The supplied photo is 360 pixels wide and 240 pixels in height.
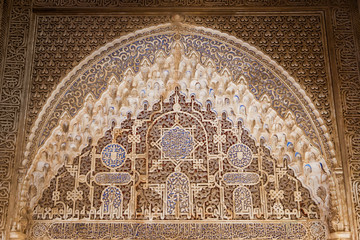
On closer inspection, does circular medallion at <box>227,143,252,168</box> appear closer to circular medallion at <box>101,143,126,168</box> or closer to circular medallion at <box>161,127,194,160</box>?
circular medallion at <box>161,127,194,160</box>

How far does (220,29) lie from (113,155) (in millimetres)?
1752

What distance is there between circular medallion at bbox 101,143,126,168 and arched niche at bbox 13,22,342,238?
146mm

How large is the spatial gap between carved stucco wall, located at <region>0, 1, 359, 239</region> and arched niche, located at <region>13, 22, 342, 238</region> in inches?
4.3

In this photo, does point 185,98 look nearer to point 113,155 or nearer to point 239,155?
point 239,155

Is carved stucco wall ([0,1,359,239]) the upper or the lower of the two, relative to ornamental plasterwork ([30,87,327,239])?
upper

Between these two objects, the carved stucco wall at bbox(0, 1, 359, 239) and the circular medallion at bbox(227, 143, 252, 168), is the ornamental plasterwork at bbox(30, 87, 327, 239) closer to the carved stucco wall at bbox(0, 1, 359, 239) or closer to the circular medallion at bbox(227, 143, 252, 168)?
the circular medallion at bbox(227, 143, 252, 168)

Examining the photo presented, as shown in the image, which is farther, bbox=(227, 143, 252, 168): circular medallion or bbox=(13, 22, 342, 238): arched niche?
bbox=(227, 143, 252, 168): circular medallion

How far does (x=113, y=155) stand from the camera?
4.86m

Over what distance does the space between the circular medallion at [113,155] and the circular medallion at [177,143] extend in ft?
1.46

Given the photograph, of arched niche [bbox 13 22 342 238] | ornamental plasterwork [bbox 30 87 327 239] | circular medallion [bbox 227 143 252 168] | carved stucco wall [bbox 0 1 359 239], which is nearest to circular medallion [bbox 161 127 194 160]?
ornamental plasterwork [bbox 30 87 327 239]

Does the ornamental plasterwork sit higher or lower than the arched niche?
lower

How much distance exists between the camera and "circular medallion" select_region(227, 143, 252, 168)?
4.84 meters

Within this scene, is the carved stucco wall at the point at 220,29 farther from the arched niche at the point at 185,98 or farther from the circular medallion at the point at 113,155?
Answer: the circular medallion at the point at 113,155

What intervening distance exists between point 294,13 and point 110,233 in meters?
3.02
